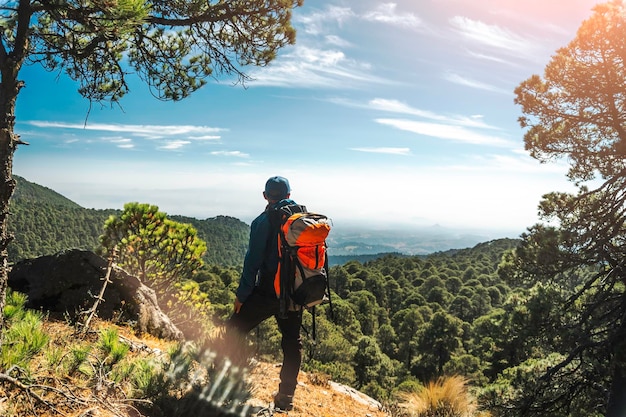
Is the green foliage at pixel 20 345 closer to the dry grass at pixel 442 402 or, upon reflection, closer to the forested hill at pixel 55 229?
the dry grass at pixel 442 402

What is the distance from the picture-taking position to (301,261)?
11.7 feet

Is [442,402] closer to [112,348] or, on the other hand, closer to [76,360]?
[112,348]

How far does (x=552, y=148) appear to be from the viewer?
8570 mm

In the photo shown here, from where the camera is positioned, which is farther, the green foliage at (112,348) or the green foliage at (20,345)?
the green foliage at (112,348)

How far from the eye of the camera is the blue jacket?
144 inches

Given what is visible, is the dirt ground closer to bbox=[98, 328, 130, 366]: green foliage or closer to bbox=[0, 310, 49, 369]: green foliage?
bbox=[98, 328, 130, 366]: green foliage

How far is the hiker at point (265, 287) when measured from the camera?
3678mm

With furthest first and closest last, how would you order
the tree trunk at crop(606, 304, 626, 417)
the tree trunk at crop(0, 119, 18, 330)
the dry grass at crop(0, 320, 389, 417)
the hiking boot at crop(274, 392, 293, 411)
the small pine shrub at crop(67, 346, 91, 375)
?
the tree trunk at crop(606, 304, 626, 417) < the hiking boot at crop(274, 392, 293, 411) < the small pine shrub at crop(67, 346, 91, 375) < the tree trunk at crop(0, 119, 18, 330) < the dry grass at crop(0, 320, 389, 417)

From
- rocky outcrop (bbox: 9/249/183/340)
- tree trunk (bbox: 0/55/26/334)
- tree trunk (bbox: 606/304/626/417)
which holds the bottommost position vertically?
tree trunk (bbox: 606/304/626/417)

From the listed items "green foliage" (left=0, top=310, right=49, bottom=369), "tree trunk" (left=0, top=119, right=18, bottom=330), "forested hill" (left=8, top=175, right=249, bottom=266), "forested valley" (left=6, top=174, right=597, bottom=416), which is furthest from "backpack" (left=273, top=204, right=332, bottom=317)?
"forested hill" (left=8, top=175, right=249, bottom=266)

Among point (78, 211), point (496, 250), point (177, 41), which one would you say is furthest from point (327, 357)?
point (78, 211)

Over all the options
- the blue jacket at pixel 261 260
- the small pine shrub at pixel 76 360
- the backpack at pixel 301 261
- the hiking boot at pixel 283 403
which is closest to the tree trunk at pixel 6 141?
the small pine shrub at pixel 76 360

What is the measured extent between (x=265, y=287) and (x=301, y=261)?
0.51m

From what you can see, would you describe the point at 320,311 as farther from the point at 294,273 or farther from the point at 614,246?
the point at 294,273
